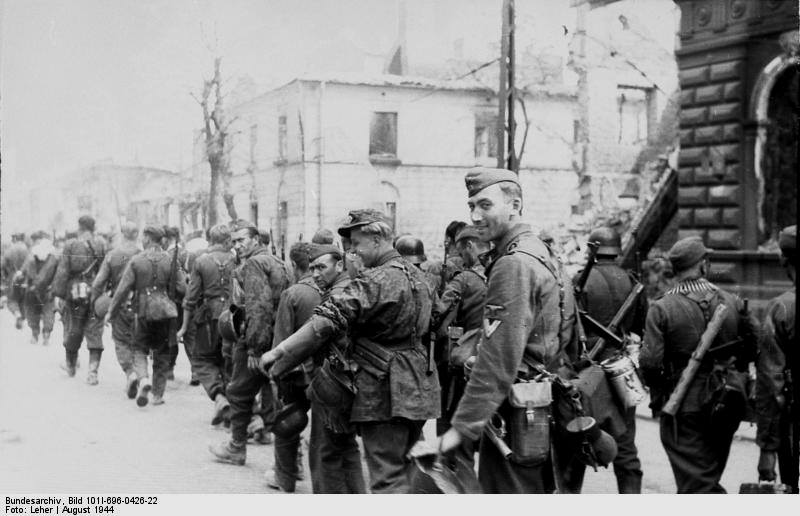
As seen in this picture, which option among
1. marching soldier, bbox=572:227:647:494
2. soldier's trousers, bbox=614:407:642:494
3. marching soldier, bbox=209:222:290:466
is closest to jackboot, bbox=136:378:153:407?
marching soldier, bbox=209:222:290:466

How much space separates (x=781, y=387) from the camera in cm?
532

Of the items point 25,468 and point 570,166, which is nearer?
point 25,468

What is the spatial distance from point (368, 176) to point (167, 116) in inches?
81.8

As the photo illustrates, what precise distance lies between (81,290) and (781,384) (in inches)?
332

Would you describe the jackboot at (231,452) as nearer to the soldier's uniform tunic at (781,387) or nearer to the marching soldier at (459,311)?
the marching soldier at (459,311)

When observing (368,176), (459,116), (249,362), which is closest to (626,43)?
(459,116)

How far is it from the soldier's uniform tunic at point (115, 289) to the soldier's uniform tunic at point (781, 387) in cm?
680

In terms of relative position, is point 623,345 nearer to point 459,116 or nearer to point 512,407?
point 512,407

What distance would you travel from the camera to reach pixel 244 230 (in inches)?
313

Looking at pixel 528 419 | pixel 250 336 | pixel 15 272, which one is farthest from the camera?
pixel 15 272

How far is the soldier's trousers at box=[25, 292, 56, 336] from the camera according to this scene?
44.6ft

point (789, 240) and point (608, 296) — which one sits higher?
point (789, 240)

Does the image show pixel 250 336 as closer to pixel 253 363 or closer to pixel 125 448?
pixel 253 363

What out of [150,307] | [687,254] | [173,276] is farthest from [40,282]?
[687,254]
